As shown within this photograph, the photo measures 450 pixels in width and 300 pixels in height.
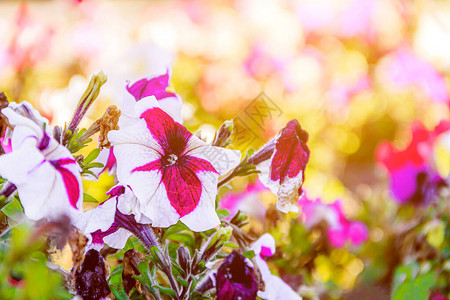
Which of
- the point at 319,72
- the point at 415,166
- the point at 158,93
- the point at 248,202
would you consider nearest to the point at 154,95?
the point at 158,93

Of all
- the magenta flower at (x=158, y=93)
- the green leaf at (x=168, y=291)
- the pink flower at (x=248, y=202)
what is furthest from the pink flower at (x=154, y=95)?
the pink flower at (x=248, y=202)

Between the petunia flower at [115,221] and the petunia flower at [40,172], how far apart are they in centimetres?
2

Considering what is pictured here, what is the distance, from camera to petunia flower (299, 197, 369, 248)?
2.22ft

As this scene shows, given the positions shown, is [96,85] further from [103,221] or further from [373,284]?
[373,284]

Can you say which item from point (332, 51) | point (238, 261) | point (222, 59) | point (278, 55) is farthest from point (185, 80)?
point (238, 261)

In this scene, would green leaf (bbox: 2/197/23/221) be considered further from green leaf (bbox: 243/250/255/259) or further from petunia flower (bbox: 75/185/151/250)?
green leaf (bbox: 243/250/255/259)

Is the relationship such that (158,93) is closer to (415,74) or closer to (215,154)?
(215,154)

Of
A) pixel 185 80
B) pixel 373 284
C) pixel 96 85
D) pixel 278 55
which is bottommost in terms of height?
pixel 373 284

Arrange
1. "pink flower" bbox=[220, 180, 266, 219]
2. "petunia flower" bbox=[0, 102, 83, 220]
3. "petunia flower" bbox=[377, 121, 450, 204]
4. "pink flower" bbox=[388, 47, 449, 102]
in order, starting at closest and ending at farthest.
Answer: "petunia flower" bbox=[0, 102, 83, 220] < "pink flower" bbox=[220, 180, 266, 219] < "petunia flower" bbox=[377, 121, 450, 204] < "pink flower" bbox=[388, 47, 449, 102]

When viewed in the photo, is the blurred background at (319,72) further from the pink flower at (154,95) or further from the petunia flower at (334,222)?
the pink flower at (154,95)

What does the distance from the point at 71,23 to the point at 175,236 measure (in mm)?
1125

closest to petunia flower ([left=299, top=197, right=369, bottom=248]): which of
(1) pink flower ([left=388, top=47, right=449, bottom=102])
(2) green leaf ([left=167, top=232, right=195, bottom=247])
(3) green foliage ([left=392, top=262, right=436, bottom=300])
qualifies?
(3) green foliage ([left=392, top=262, right=436, bottom=300])

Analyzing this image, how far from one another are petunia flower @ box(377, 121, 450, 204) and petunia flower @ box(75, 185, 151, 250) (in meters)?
0.53

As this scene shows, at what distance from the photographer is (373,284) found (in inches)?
31.0
